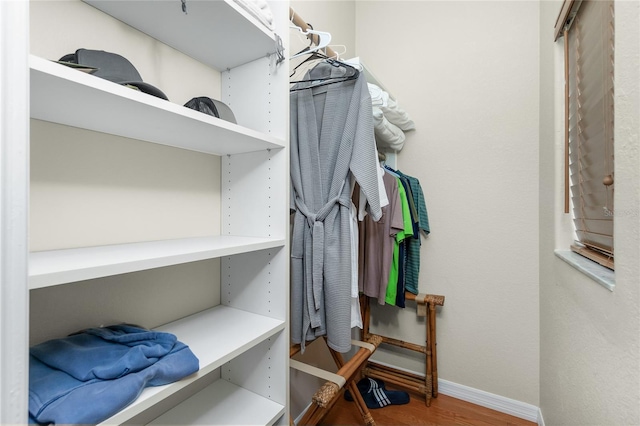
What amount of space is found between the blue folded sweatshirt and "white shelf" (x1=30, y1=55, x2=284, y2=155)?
1.66 feet

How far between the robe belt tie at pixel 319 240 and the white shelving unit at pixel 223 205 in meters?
0.17

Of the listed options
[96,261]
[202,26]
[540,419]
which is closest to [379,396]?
[540,419]

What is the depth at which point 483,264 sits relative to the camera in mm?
1770

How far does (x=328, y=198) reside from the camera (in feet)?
3.63

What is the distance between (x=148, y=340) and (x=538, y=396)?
7.02 ft

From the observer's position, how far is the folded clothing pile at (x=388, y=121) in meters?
1.47

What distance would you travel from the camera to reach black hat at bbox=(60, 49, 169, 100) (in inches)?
23.0

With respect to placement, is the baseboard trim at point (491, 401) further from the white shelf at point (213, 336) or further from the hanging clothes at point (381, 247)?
the white shelf at point (213, 336)

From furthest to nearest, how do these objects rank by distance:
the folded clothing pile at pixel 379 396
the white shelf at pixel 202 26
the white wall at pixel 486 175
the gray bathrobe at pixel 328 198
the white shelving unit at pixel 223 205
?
the folded clothing pile at pixel 379 396 < the white wall at pixel 486 175 < the gray bathrobe at pixel 328 198 < the white shelf at pixel 202 26 < the white shelving unit at pixel 223 205

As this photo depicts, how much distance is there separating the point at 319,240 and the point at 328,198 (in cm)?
18

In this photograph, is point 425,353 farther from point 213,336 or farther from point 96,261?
point 96,261

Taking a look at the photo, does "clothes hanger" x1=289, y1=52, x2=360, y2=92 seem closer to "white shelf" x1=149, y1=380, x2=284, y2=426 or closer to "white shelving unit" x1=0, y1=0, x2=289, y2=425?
"white shelving unit" x1=0, y1=0, x2=289, y2=425

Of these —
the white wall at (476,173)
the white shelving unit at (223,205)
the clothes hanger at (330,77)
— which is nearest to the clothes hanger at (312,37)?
the clothes hanger at (330,77)

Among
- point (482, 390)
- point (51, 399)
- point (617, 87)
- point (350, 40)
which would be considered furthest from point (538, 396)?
point (350, 40)
